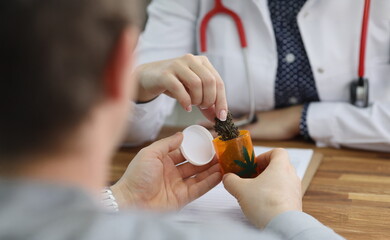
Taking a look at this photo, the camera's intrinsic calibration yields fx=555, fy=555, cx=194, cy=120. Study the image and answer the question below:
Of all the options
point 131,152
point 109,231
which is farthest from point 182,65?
point 109,231

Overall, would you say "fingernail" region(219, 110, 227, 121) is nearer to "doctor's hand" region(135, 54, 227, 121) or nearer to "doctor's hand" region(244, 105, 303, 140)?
"doctor's hand" region(135, 54, 227, 121)

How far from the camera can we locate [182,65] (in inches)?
38.3

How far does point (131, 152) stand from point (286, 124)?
0.37 meters

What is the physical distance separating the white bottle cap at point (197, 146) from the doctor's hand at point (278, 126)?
0.39 meters

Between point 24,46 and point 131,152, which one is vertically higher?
point 24,46

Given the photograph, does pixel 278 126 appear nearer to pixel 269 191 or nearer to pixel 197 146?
pixel 197 146

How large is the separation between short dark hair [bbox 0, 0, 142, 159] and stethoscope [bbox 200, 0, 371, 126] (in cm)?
97

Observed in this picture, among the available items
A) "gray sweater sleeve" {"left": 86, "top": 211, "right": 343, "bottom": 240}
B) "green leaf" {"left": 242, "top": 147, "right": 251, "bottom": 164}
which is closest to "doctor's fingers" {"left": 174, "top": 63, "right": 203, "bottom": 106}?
"green leaf" {"left": 242, "top": 147, "right": 251, "bottom": 164}

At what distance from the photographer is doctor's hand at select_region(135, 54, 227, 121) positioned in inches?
36.6

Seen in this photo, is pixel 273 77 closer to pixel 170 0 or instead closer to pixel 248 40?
pixel 248 40

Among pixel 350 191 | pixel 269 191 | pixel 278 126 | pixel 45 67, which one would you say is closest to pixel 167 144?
pixel 269 191

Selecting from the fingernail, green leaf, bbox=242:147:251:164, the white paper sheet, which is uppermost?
the fingernail

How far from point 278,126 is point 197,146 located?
41 centimetres

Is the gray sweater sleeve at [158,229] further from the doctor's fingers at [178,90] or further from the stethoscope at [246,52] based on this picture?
the stethoscope at [246,52]
